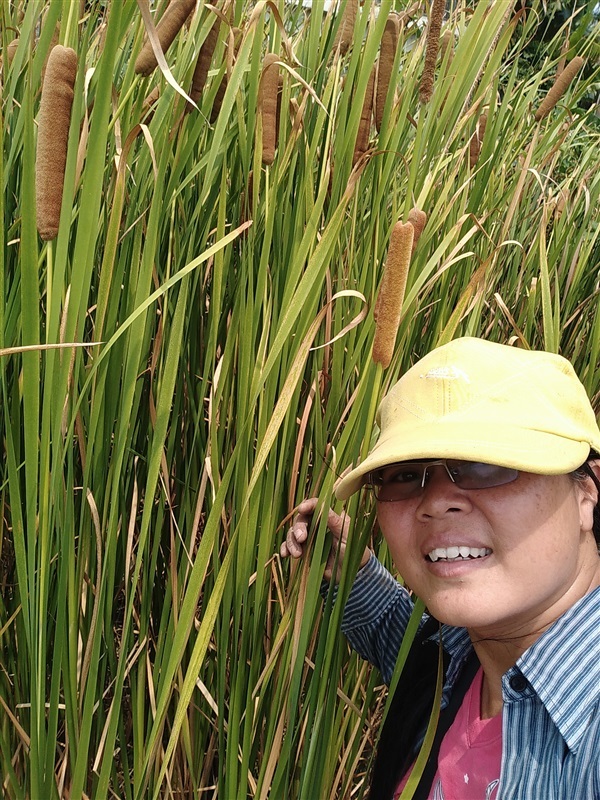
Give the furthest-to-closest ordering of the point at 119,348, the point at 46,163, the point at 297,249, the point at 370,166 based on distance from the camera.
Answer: the point at 370,166 → the point at 297,249 → the point at 119,348 → the point at 46,163

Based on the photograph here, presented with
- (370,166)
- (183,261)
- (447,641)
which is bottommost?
(447,641)

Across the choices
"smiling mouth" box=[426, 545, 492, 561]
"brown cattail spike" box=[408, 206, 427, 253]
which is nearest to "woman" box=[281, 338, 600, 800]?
"smiling mouth" box=[426, 545, 492, 561]

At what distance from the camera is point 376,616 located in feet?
3.52

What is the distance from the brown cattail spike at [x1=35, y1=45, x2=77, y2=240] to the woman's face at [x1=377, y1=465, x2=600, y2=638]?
441 millimetres

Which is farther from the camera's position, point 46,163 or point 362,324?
point 362,324

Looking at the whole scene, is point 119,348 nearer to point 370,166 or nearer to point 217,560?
point 217,560

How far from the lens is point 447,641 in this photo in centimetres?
105

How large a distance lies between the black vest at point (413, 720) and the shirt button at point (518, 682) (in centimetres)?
18

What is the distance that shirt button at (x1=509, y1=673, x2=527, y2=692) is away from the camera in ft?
2.66

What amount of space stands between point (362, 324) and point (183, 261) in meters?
0.22

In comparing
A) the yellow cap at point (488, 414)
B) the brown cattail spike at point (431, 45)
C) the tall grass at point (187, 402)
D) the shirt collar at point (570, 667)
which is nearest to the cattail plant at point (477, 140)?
the tall grass at point (187, 402)

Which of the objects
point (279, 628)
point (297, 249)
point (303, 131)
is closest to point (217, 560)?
point (279, 628)

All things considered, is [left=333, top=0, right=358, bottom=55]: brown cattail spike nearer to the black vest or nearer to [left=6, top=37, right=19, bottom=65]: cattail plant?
[left=6, top=37, right=19, bottom=65]: cattail plant

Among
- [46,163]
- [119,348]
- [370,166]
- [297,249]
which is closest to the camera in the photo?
[46,163]
